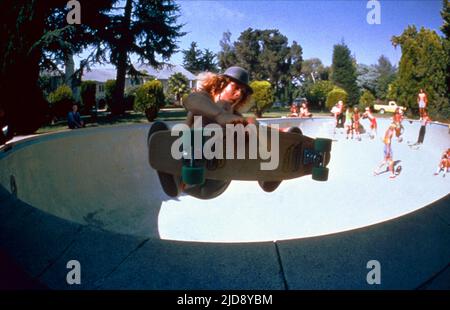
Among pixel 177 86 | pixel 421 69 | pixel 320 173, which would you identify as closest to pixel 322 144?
pixel 320 173

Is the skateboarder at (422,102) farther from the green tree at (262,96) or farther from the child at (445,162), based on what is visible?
the green tree at (262,96)

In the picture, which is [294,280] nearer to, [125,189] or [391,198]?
[125,189]

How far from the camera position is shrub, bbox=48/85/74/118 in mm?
12994

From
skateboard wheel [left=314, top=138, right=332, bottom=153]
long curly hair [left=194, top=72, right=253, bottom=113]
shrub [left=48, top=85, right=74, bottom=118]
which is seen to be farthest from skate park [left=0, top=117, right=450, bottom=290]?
shrub [left=48, top=85, right=74, bottom=118]

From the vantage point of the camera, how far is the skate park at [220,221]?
1417mm

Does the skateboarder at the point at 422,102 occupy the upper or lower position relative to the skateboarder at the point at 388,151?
upper

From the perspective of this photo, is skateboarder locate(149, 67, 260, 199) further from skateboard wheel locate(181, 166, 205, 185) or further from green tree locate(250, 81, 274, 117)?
green tree locate(250, 81, 274, 117)

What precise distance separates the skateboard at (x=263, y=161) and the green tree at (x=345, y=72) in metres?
29.9

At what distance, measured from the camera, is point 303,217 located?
10039mm

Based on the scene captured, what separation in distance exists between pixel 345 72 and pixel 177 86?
32.1 m

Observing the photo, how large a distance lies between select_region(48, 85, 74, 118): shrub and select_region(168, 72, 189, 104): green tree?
40.1m

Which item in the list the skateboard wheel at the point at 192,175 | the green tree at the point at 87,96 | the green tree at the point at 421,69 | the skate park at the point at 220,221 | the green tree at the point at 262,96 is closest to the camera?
the skate park at the point at 220,221

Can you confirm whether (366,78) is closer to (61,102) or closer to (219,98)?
(61,102)

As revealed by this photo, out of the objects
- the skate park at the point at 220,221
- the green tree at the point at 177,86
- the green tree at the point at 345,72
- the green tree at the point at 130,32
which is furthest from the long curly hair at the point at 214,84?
the green tree at the point at 177,86
